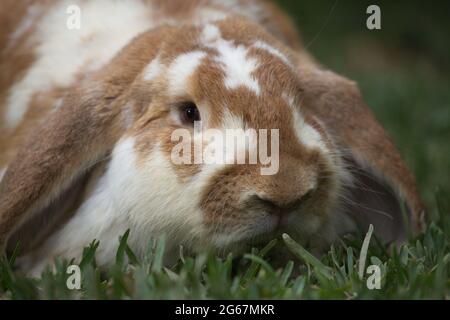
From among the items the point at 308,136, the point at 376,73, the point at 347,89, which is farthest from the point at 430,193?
the point at 376,73

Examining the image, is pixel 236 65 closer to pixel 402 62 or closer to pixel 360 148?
pixel 360 148

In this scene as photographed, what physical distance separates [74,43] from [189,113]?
43.3 inches

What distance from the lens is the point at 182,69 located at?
133 inches

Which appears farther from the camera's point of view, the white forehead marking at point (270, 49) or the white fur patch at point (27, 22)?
the white fur patch at point (27, 22)

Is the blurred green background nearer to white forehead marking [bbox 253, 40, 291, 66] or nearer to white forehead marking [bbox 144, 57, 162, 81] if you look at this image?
white forehead marking [bbox 253, 40, 291, 66]

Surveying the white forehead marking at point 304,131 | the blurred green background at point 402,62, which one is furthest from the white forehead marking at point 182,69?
the blurred green background at point 402,62

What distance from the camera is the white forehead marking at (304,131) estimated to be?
3205mm

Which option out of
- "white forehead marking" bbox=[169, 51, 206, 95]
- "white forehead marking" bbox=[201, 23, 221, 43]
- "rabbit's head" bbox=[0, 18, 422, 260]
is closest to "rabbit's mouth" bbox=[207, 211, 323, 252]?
"rabbit's head" bbox=[0, 18, 422, 260]

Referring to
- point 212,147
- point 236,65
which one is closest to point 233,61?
point 236,65

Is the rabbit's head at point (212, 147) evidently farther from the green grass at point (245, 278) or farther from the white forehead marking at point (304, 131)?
the green grass at point (245, 278)

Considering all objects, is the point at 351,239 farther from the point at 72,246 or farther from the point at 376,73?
the point at 376,73

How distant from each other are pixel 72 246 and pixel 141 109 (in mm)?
624

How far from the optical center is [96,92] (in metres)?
3.49
